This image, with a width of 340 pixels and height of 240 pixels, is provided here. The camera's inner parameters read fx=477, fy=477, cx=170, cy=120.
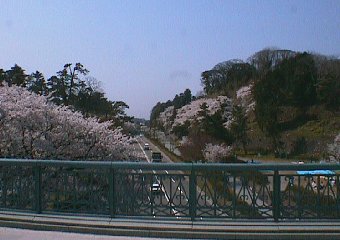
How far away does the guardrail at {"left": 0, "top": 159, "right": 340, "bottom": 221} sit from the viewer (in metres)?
6.97

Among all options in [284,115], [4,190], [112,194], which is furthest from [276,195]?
[284,115]

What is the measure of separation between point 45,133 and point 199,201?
58.8 feet

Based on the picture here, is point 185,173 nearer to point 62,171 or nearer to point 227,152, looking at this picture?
point 62,171

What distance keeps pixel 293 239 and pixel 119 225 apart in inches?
98.2

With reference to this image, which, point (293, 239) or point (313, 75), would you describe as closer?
point (293, 239)

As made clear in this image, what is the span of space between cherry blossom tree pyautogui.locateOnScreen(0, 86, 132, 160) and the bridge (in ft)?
52.2

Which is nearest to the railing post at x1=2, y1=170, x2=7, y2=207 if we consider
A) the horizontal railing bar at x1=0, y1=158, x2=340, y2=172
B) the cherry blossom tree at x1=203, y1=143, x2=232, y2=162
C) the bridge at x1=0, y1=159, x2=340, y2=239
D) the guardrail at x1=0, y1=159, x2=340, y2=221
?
the bridge at x1=0, y1=159, x2=340, y2=239

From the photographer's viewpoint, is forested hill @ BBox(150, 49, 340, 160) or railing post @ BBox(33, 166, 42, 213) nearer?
railing post @ BBox(33, 166, 42, 213)

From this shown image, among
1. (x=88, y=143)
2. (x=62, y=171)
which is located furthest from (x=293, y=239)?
(x=88, y=143)

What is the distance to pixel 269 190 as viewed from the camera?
6992 millimetres

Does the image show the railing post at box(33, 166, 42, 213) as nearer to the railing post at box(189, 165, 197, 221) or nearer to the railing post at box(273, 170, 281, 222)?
the railing post at box(189, 165, 197, 221)

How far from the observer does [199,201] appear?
7.13 m

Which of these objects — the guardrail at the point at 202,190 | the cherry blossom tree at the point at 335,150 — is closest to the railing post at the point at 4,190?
the guardrail at the point at 202,190

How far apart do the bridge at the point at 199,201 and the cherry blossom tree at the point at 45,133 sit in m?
15.9
